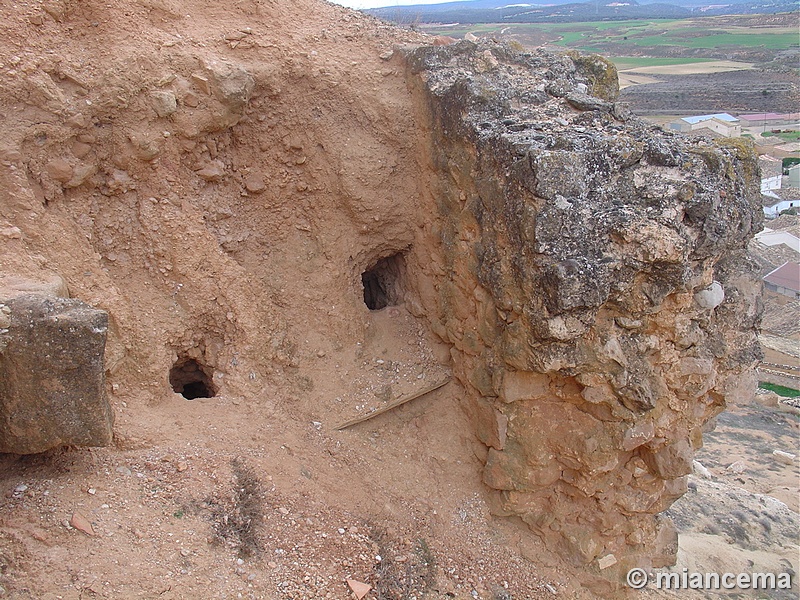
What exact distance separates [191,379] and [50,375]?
8.74 ft

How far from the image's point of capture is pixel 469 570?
6.79 meters

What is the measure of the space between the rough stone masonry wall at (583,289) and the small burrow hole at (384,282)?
90cm

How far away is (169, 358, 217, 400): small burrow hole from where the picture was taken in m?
7.25

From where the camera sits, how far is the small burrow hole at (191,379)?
285 inches

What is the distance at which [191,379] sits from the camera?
24.7 feet

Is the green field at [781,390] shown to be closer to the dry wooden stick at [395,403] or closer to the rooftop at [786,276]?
the rooftop at [786,276]

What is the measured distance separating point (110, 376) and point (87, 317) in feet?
5.13

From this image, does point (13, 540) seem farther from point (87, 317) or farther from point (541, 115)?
point (541, 115)

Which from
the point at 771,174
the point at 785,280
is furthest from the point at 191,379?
the point at 771,174

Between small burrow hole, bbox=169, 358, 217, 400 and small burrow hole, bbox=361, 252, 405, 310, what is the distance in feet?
8.14

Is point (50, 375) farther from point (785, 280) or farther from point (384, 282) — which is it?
point (785, 280)

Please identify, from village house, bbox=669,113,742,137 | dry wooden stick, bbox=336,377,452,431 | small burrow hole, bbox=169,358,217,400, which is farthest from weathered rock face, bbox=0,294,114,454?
village house, bbox=669,113,742,137

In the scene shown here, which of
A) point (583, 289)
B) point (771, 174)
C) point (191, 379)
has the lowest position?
point (771, 174)

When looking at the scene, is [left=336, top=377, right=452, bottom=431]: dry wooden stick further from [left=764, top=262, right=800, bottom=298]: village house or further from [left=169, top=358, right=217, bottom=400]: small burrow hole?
[left=764, top=262, right=800, bottom=298]: village house
